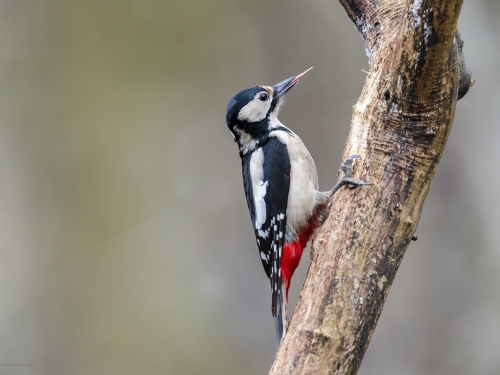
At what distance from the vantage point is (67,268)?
6.04 metres

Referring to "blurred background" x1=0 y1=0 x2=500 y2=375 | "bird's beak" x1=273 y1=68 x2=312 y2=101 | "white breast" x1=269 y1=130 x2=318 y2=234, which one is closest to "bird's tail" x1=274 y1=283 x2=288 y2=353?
"white breast" x1=269 y1=130 x2=318 y2=234

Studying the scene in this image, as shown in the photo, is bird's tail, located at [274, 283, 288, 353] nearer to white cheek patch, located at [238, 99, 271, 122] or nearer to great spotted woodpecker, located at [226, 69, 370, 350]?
great spotted woodpecker, located at [226, 69, 370, 350]

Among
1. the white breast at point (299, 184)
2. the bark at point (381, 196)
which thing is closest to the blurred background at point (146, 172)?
the white breast at point (299, 184)

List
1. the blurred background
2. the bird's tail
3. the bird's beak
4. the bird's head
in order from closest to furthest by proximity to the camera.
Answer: the bird's tail, the bird's head, the bird's beak, the blurred background

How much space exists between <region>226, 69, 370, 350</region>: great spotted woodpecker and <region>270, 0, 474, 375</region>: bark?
0.50 metres

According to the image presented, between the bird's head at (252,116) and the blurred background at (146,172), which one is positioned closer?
the bird's head at (252,116)

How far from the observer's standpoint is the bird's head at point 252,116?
3182 millimetres

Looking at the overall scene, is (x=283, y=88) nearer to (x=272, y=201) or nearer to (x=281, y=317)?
(x=272, y=201)

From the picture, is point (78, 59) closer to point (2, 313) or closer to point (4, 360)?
point (2, 313)

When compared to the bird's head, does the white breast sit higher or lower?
lower

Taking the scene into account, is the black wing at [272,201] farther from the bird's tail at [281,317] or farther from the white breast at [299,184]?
the bird's tail at [281,317]

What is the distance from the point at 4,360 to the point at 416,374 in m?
4.48

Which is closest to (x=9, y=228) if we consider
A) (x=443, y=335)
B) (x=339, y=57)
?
(x=339, y=57)

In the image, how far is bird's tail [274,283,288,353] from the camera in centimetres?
257
